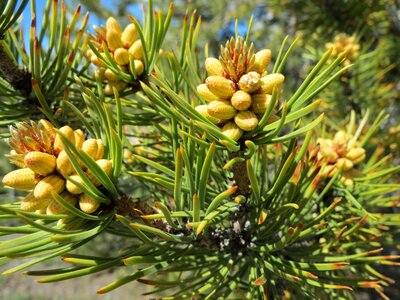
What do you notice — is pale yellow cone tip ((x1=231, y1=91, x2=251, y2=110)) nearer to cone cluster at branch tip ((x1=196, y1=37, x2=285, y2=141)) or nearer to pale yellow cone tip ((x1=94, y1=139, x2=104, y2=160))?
cone cluster at branch tip ((x1=196, y1=37, x2=285, y2=141))

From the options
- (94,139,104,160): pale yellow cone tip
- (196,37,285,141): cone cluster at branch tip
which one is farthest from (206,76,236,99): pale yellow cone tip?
(94,139,104,160): pale yellow cone tip

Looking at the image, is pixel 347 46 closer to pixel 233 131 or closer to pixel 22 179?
pixel 233 131

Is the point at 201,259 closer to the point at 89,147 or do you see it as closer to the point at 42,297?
the point at 89,147

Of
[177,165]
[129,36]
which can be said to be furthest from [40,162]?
[129,36]

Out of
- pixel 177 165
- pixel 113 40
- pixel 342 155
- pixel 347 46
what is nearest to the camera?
pixel 177 165

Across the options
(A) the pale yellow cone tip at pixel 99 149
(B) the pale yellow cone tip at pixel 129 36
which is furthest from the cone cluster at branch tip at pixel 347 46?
(A) the pale yellow cone tip at pixel 99 149

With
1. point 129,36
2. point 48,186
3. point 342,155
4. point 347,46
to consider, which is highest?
point 347,46
